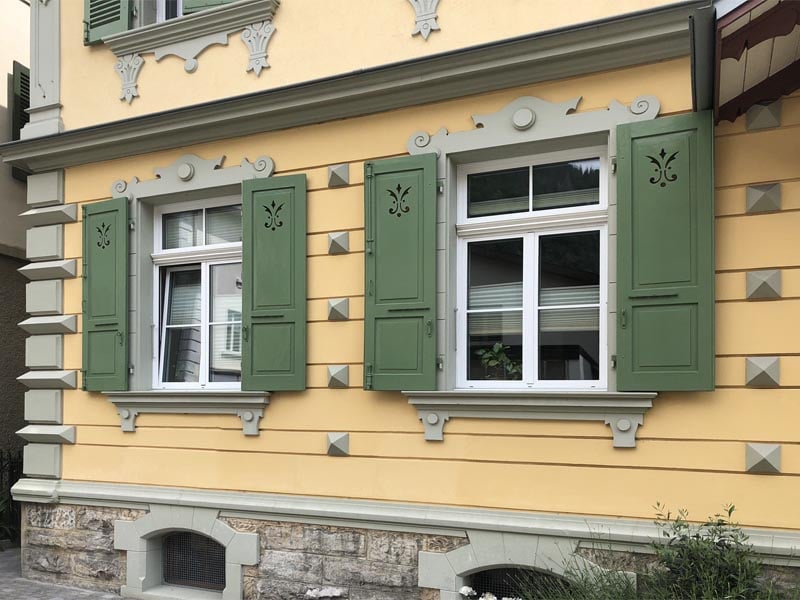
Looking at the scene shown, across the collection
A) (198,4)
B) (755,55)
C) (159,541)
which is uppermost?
(198,4)

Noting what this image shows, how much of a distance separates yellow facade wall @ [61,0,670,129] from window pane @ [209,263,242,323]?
1464mm

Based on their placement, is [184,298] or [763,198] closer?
[763,198]

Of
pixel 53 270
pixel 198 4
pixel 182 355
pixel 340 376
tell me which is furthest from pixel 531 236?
pixel 53 270

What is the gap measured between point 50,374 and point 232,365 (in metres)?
1.88

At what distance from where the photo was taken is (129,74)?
6918 mm

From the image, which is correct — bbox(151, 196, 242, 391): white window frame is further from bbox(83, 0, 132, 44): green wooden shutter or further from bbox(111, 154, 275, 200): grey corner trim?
bbox(83, 0, 132, 44): green wooden shutter

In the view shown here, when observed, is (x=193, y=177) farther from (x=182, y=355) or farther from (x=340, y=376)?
(x=340, y=376)

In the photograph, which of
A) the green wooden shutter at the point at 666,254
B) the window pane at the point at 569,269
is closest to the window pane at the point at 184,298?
the window pane at the point at 569,269

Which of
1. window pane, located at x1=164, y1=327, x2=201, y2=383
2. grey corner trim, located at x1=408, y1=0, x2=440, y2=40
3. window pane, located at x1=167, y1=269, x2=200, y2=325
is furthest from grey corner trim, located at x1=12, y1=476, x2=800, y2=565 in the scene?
grey corner trim, located at x1=408, y1=0, x2=440, y2=40

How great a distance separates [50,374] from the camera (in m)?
7.06

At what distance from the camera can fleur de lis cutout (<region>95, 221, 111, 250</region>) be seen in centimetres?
680

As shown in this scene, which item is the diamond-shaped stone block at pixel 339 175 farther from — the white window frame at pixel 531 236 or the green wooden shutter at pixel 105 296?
the green wooden shutter at pixel 105 296

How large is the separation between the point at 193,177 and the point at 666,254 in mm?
3905

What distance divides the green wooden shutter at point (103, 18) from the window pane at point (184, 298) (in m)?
2.26
